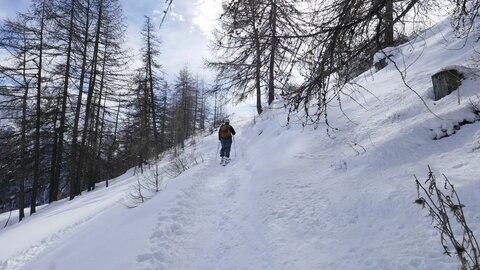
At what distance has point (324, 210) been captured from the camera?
3582mm

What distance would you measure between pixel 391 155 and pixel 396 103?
2.19 metres

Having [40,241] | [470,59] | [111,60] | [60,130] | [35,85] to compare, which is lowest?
[40,241]

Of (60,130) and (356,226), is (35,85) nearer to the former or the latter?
A: (60,130)

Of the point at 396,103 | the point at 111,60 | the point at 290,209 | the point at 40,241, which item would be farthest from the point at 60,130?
the point at 396,103

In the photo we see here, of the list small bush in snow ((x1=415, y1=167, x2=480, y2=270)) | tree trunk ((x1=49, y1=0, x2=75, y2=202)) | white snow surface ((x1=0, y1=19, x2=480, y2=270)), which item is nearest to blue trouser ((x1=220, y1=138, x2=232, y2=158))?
white snow surface ((x1=0, y1=19, x2=480, y2=270))

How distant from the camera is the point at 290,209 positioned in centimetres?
399

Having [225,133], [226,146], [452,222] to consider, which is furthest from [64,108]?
[452,222]

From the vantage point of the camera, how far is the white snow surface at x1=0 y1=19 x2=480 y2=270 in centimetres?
271

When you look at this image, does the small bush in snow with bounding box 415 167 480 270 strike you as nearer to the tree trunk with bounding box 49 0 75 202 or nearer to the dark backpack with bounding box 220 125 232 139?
the dark backpack with bounding box 220 125 232 139

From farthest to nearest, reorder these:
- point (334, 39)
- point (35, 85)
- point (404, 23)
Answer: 1. point (35, 85)
2. point (404, 23)
3. point (334, 39)

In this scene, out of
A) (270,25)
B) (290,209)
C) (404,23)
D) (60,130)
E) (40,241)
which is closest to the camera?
(404,23)

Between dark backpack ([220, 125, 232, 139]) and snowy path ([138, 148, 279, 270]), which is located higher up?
dark backpack ([220, 125, 232, 139])

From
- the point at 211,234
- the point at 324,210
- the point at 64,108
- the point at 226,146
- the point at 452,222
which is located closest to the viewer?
the point at 452,222

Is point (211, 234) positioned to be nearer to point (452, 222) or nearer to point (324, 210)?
point (324, 210)
